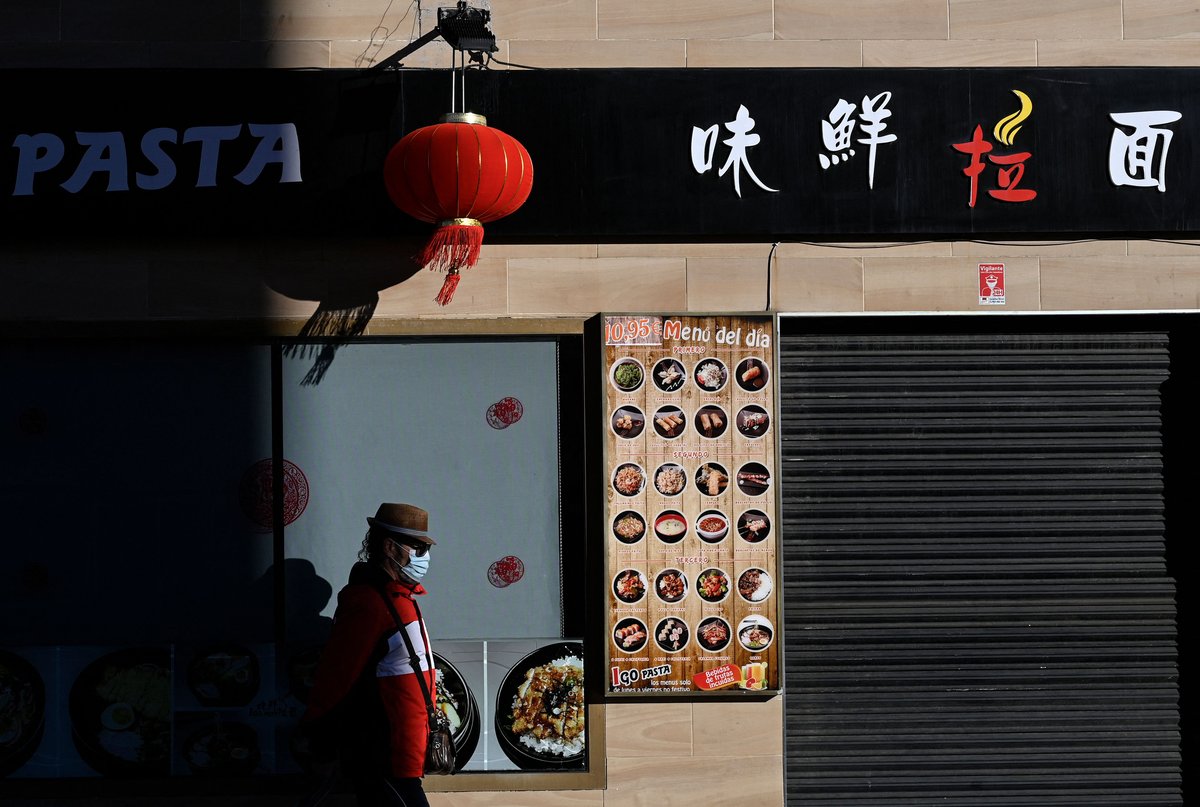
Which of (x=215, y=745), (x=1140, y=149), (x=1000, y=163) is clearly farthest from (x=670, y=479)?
(x=1140, y=149)

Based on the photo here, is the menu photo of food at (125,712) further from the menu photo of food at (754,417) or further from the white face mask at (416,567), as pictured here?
the menu photo of food at (754,417)

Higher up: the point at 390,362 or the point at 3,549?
the point at 390,362

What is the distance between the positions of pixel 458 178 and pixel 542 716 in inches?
126

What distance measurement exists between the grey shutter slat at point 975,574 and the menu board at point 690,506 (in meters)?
0.36

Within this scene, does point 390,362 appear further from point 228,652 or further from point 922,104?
point 922,104

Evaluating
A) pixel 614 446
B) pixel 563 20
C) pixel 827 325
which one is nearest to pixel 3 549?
pixel 614 446

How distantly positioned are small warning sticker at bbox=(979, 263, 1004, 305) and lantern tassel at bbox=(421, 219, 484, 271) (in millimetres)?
3063

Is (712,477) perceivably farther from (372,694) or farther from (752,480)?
(372,694)

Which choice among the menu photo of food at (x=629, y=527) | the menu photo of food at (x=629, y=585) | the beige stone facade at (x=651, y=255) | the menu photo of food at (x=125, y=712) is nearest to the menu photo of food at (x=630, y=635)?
the menu photo of food at (x=629, y=585)

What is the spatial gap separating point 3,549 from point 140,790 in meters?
1.66

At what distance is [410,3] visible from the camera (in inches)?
263

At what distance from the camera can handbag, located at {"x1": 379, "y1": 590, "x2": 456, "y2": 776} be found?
17.1ft

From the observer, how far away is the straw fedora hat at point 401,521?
5531 mm

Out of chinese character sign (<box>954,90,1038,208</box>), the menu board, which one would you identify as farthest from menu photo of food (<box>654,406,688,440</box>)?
chinese character sign (<box>954,90,1038,208</box>)
